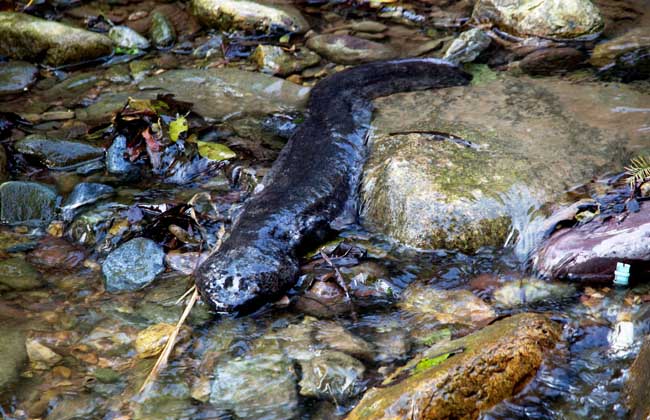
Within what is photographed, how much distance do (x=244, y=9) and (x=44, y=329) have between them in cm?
504

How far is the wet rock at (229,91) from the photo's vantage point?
6.11m

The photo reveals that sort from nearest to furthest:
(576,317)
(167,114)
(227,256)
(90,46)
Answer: (576,317)
(227,256)
(167,114)
(90,46)

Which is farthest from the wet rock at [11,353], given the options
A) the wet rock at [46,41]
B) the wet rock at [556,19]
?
the wet rock at [556,19]

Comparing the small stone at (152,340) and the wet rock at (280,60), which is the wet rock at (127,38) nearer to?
the wet rock at (280,60)

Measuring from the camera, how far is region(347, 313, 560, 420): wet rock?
2.67m

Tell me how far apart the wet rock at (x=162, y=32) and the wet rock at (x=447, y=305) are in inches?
198

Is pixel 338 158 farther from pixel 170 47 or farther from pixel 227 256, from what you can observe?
pixel 170 47

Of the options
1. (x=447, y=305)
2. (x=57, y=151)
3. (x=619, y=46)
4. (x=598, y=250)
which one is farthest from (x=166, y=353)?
(x=619, y=46)

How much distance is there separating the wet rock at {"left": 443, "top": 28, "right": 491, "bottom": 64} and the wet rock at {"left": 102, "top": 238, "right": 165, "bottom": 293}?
3.70m

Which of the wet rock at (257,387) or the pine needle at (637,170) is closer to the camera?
the wet rock at (257,387)

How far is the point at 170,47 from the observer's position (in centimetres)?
761

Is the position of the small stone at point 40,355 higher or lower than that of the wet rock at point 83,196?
lower

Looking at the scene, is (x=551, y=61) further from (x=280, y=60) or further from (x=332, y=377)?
(x=332, y=377)

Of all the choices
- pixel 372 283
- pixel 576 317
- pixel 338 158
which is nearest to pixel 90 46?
pixel 338 158
